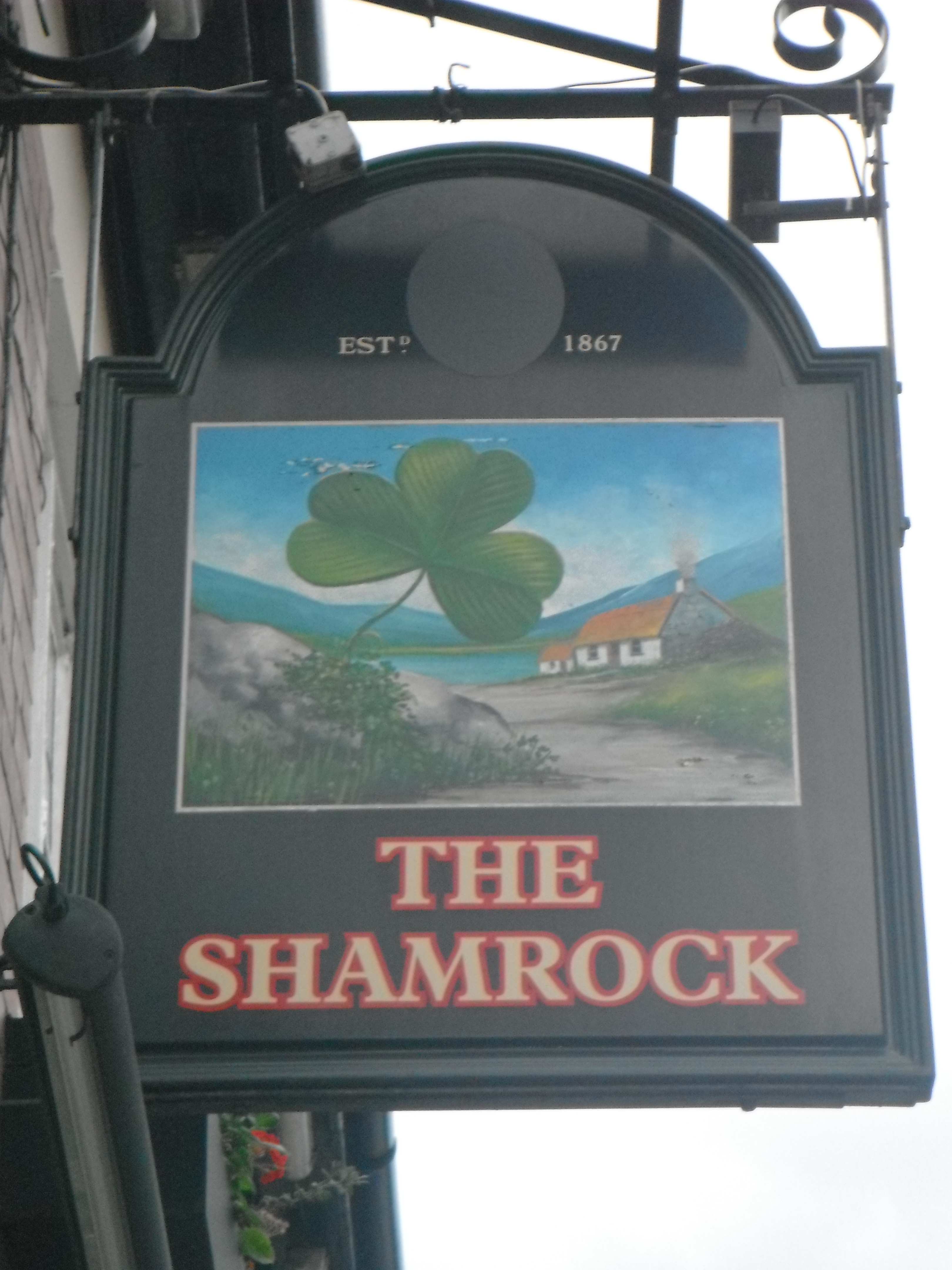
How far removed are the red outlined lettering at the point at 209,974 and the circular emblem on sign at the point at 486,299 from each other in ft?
4.11

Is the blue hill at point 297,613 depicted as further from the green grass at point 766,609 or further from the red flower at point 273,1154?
the red flower at point 273,1154

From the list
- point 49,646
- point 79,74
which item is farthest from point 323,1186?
point 79,74

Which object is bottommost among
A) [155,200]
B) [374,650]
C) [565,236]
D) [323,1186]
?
[323,1186]

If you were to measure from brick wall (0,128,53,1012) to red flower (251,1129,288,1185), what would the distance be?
43.4 inches

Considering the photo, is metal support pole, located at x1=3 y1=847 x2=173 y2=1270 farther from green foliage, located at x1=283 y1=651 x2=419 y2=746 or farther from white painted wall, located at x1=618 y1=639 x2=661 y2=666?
white painted wall, located at x1=618 y1=639 x2=661 y2=666

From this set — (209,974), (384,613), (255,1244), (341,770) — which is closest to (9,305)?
(384,613)

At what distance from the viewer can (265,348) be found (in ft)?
13.5

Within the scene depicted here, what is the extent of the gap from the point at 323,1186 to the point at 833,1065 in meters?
3.51

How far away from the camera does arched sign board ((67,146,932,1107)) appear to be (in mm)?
3457

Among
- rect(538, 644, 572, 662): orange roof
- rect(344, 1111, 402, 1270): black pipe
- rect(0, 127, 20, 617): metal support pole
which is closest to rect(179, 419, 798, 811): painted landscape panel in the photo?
rect(538, 644, 572, 662): orange roof

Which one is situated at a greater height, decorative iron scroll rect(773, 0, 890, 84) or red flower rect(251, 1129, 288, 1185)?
decorative iron scroll rect(773, 0, 890, 84)

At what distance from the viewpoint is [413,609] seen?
381 cm

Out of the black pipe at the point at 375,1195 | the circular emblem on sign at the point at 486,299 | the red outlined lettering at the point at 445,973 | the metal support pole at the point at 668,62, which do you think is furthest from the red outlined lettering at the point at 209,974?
the black pipe at the point at 375,1195

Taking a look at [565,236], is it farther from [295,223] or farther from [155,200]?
[155,200]
